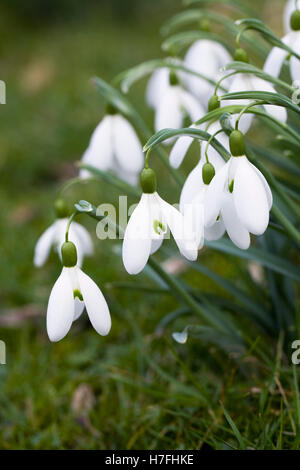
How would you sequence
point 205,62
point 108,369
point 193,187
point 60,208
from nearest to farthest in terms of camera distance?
point 193,187 → point 60,208 → point 205,62 → point 108,369

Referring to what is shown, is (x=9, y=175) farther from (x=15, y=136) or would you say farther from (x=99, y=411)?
(x=99, y=411)

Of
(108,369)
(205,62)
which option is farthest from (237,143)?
(108,369)

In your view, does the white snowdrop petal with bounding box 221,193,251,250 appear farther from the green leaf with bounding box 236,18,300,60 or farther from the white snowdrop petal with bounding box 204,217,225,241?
the green leaf with bounding box 236,18,300,60

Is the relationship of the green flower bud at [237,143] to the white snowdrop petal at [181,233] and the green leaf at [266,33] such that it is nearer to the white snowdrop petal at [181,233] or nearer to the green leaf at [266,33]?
the white snowdrop petal at [181,233]

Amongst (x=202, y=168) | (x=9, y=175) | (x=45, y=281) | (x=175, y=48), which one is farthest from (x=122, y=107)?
(x=9, y=175)

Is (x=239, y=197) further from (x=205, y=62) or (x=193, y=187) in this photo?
(x=205, y=62)

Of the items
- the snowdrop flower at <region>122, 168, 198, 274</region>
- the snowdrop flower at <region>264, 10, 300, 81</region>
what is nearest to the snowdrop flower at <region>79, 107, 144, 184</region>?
the snowdrop flower at <region>264, 10, 300, 81</region>
